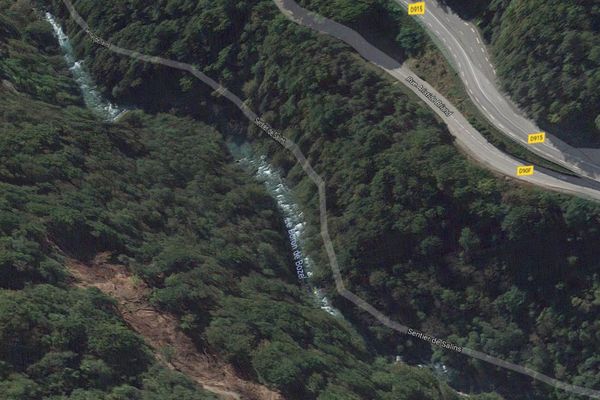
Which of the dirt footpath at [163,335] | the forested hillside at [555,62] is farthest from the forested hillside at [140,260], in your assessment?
the forested hillside at [555,62]

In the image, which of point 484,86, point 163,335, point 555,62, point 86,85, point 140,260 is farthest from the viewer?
point 86,85

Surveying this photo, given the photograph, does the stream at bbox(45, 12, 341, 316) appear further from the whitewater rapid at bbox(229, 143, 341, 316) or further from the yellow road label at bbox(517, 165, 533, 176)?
the yellow road label at bbox(517, 165, 533, 176)

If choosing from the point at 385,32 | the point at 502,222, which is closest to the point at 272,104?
the point at 385,32

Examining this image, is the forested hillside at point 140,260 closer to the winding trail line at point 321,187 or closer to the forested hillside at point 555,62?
the winding trail line at point 321,187

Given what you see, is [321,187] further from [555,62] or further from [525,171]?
[555,62]

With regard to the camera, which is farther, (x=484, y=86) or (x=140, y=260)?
(x=484, y=86)

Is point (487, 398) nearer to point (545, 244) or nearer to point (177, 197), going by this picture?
point (545, 244)

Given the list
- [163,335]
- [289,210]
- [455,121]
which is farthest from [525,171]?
[163,335]
